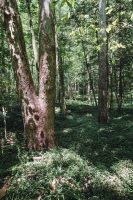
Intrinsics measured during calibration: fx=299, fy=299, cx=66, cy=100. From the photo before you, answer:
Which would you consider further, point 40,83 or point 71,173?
point 40,83

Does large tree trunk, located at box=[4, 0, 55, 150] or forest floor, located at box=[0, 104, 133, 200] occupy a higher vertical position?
large tree trunk, located at box=[4, 0, 55, 150]

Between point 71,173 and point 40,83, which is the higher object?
point 40,83

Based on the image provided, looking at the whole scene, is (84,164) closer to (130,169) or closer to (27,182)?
(130,169)

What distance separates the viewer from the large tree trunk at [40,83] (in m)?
7.51

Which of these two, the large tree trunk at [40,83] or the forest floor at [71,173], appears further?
the large tree trunk at [40,83]

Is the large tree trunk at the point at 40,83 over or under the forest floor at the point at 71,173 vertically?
over

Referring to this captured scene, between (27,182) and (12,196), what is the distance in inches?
20.9

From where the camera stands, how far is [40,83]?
26.2 ft

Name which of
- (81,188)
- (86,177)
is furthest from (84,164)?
(81,188)

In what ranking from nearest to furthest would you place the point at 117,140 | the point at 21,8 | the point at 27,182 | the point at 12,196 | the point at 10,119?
the point at 12,196 → the point at 27,182 → the point at 117,140 → the point at 10,119 → the point at 21,8

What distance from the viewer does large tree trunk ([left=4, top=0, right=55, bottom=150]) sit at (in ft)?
24.7

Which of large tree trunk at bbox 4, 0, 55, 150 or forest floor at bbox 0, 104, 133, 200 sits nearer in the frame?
forest floor at bbox 0, 104, 133, 200

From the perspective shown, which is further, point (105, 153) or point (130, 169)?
point (105, 153)

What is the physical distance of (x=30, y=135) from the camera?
8062 mm
